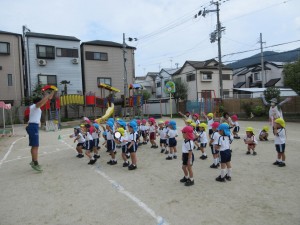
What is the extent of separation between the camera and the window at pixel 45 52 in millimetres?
30391

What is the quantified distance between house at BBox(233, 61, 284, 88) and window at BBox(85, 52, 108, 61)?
85.0ft

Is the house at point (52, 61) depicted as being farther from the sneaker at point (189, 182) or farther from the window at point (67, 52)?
the sneaker at point (189, 182)

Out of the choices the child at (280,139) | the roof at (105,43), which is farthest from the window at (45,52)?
the child at (280,139)

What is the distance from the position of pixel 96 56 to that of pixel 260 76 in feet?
92.3

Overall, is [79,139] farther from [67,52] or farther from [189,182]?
[67,52]

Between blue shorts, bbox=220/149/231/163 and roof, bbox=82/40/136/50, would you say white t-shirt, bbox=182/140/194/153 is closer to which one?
blue shorts, bbox=220/149/231/163

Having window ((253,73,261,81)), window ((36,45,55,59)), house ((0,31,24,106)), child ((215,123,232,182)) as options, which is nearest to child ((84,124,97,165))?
child ((215,123,232,182))

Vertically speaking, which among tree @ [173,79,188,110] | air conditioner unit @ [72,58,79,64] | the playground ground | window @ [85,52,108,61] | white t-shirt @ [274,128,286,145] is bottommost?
the playground ground

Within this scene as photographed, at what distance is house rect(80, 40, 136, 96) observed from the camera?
109 ft

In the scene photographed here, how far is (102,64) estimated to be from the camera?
33969mm

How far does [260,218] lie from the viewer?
4.40 metres

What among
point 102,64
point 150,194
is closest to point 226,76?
point 102,64

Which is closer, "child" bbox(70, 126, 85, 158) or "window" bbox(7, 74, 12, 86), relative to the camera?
"child" bbox(70, 126, 85, 158)

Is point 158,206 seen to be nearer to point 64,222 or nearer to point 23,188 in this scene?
point 64,222
